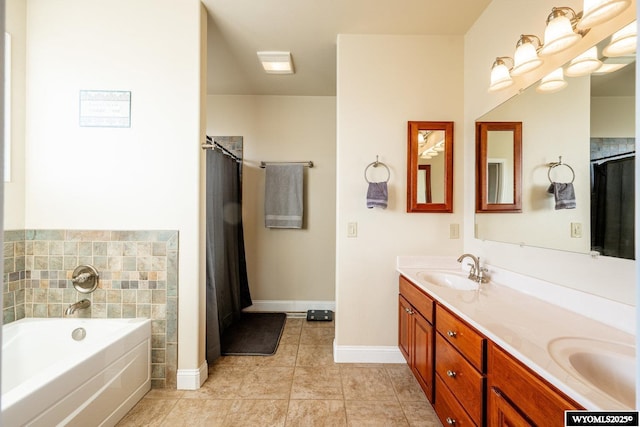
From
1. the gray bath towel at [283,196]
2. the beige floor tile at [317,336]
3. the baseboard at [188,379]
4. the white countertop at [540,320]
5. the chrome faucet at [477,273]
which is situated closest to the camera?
the white countertop at [540,320]

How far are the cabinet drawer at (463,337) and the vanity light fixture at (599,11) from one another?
134 centimetres

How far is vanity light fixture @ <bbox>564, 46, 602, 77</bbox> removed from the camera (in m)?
1.24

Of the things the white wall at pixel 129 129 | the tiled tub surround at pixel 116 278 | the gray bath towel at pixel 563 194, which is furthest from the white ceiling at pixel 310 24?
the tiled tub surround at pixel 116 278

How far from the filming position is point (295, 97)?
140 inches

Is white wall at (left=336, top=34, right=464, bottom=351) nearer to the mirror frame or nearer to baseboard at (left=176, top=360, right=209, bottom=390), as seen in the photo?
the mirror frame

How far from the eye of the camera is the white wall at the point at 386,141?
2387 millimetres

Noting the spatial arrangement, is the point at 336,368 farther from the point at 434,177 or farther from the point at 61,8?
the point at 61,8

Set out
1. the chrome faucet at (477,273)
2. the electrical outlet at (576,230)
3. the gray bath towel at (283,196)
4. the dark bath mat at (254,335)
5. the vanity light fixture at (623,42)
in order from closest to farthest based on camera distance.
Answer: the vanity light fixture at (623,42), the electrical outlet at (576,230), the chrome faucet at (477,273), the dark bath mat at (254,335), the gray bath towel at (283,196)

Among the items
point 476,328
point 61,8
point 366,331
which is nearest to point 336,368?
point 366,331

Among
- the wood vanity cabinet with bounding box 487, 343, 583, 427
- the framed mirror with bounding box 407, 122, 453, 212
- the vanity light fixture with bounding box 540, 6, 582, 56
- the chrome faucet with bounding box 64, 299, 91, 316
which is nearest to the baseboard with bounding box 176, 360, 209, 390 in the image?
the chrome faucet with bounding box 64, 299, 91, 316

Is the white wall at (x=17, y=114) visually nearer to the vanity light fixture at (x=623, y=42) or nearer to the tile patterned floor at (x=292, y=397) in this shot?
the tile patterned floor at (x=292, y=397)

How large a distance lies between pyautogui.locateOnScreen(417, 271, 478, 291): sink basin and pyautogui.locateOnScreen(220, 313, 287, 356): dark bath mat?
1.43 m

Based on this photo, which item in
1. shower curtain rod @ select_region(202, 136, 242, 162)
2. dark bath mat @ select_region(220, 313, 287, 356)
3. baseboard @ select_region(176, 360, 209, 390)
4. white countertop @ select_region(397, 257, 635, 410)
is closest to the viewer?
white countertop @ select_region(397, 257, 635, 410)

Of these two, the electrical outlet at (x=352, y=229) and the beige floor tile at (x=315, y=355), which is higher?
the electrical outlet at (x=352, y=229)
